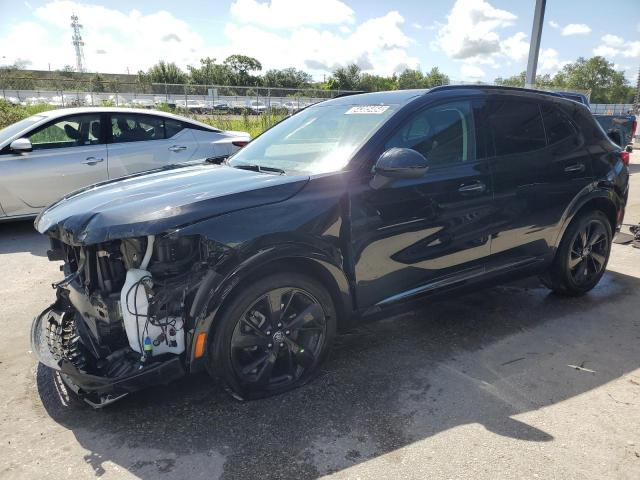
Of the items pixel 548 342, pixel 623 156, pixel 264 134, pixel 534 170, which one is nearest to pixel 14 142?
pixel 264 134

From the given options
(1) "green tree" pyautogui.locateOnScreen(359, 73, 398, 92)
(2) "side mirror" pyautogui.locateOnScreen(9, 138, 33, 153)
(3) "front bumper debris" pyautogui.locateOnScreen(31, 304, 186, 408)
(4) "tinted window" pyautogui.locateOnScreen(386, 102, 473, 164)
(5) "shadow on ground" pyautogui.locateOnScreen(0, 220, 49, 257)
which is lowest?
(5) "shadow on ground" pyautogui.locateOnScreen(0, 220, 49, 257)

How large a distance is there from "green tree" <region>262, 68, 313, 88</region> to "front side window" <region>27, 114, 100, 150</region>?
71457mm

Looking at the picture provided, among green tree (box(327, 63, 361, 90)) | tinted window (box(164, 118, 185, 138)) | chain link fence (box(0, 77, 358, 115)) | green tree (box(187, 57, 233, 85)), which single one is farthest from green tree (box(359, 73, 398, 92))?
tinted window (box(164, 118, 185, 138))

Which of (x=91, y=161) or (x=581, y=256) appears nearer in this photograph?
(x=581, y=256)

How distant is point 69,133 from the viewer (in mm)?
6695

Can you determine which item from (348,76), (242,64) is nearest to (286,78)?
(348,76)

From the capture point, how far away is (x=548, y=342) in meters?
3.77

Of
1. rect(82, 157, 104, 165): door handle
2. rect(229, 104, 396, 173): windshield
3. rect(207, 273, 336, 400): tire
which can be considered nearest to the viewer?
rect(207, 273, 336, 400): tire

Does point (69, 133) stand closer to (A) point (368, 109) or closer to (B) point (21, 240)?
(B) point (21, 240)

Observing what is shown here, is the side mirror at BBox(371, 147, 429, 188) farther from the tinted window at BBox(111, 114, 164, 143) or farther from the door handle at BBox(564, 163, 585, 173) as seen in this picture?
the tinted window at BBox(111, 114, 164, 143)

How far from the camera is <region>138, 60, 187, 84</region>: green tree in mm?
67125

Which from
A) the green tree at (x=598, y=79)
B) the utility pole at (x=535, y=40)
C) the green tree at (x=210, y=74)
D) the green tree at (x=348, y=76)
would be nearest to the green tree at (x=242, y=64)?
the green tree at (x=210, y=74)

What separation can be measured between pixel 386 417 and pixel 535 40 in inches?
546

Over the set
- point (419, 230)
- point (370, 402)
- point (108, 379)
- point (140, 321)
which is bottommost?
point (370, 402)
